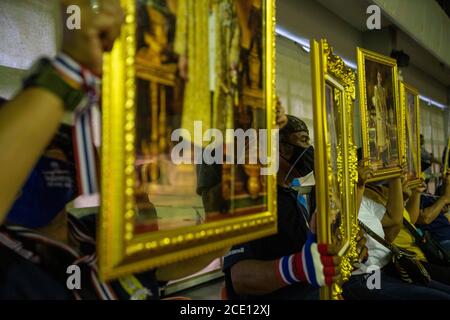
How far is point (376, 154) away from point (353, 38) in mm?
2147

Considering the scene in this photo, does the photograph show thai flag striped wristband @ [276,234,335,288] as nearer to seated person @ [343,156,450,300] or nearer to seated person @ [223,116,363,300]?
seated person @ [223,116,363,300]

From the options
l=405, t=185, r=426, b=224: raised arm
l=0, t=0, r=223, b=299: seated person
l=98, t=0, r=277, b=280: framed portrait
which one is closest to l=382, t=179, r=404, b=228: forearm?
l=405, t=185, r=426, b=224: raised arm

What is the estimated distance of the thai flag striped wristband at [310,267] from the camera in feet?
3.55

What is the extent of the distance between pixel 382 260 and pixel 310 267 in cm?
101

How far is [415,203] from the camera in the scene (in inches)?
100

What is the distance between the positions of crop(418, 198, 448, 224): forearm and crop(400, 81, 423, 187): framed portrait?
0.35 metres

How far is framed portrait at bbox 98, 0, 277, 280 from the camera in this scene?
0.64m

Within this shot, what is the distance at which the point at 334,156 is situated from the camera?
1.32 metres

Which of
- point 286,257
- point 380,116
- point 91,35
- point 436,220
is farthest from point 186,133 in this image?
point 436,220

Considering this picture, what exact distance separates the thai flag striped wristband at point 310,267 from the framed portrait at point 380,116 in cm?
68

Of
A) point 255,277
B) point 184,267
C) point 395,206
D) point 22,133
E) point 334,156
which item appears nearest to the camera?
point 22,133

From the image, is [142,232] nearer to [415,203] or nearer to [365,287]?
[365,287]

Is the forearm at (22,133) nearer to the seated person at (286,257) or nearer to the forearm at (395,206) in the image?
the seated person at (286,257)

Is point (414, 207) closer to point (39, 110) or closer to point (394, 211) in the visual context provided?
point (394, 211)
